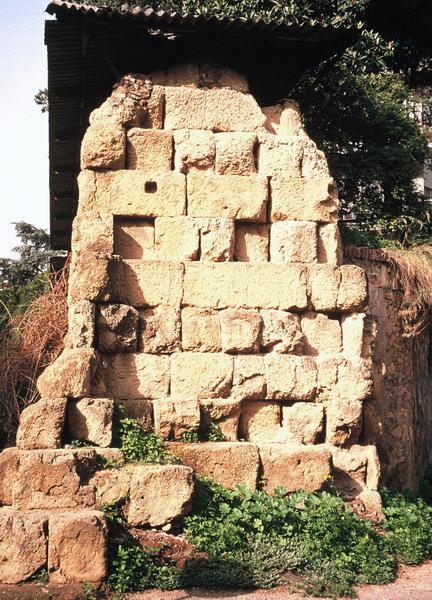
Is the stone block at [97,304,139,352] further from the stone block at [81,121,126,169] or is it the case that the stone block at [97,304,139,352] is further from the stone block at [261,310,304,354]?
the stone block at [81,121,126,169]

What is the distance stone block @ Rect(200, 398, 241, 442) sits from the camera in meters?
8.11

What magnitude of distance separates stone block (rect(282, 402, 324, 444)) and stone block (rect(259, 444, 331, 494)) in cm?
36

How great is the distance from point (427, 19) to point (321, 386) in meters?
13.0

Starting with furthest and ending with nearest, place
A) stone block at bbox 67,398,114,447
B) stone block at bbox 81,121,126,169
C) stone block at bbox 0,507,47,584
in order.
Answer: stone block at bbox 81,121,126,169 < stone block at bbox 67,398,114,447 < stone block at bbox 0,507,47,584

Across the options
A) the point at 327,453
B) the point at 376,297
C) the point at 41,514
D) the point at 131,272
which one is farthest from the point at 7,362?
the point at 376,297

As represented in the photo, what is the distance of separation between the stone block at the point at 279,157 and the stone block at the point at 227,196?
0.19 metres

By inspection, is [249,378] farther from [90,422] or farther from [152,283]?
[90,422]

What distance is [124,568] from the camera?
21.5ft

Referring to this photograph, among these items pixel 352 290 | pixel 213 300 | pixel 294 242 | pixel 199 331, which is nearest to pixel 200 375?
pixel 199 331

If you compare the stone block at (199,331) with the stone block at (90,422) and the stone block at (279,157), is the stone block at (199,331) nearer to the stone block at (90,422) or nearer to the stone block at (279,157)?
the stone block at (90,422)

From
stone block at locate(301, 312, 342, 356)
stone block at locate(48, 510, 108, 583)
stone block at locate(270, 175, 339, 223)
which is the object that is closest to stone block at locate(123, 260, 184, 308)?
stone block at locate(270, 175, 339, 223)

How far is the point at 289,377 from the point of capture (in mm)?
8281

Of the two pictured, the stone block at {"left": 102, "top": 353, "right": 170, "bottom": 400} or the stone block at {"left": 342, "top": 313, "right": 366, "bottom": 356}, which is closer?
the stone block at {"left": 102, "top": 353, "right": 170, "bottom": 400}

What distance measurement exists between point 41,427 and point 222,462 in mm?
1726
